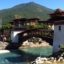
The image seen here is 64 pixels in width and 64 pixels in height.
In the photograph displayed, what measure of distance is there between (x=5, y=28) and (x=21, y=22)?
171 inches

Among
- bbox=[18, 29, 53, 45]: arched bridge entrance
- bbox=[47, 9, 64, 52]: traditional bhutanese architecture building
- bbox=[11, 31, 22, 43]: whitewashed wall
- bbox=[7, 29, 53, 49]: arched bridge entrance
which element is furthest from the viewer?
bbox=[11, 31, 22, 43]: whitewashed wall

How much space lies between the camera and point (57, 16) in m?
50.9

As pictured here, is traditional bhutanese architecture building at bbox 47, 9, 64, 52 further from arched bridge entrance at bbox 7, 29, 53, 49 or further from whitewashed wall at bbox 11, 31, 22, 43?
whitewashed wall at bbox 11, 31, 22, 43

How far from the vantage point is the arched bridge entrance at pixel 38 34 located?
60809 millimetres

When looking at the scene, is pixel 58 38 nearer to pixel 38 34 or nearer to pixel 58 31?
pixel 58 31

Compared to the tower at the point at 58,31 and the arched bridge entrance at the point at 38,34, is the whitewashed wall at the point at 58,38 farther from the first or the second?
the arched bridge entrance at the point at 38,34

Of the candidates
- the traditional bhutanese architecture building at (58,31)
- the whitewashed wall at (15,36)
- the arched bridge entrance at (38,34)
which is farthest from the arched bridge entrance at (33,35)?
the traditional bhutanese architecture building at (58,31)

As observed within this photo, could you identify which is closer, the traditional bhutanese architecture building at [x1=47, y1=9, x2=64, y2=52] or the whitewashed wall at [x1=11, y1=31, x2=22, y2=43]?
the traditional bhutanese architecture building at [x1=47, y1=9, x2=64, y2=52]

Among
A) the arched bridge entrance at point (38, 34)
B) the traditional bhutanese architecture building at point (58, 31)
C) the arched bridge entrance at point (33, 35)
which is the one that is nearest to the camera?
the traditional bhutanese architecture building at point (58, 31)

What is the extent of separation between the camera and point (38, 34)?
63469mm

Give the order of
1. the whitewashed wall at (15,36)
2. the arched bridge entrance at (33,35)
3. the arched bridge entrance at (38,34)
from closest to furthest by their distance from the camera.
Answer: the arched bridge entrance at (38,34)
the arched bridge entrance at (33,35)
the whitewashed wall at (15,36)

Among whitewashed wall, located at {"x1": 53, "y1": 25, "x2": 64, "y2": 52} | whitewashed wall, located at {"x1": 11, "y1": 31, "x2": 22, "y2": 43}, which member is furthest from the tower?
whitewashed wall, located at {"x1": 11, "y1": 31, "x2": 22, "y2": 43}

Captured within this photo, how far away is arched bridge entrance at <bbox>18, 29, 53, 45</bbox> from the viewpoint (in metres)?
60.8

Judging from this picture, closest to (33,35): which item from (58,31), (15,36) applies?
(15,36)
